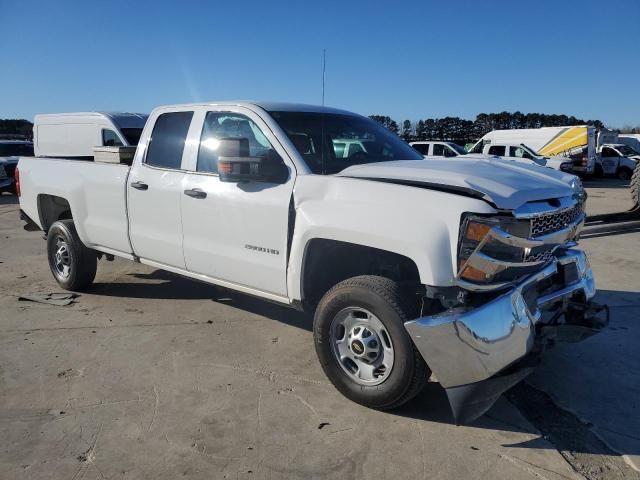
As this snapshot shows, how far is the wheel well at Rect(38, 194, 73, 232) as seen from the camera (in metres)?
6.32

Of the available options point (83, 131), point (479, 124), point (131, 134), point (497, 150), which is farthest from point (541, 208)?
point (479, 124)

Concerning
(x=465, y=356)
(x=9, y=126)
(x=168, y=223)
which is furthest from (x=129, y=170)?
(x=9, y=126)

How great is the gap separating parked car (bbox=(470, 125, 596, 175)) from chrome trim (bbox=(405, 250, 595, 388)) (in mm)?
20722

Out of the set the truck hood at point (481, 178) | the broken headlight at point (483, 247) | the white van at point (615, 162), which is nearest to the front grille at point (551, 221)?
the truck hood at point (481, 178)

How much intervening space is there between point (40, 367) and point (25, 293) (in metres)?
2.33

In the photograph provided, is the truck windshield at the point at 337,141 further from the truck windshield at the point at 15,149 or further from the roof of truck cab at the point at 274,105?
the truck windshield at the point at 15,149

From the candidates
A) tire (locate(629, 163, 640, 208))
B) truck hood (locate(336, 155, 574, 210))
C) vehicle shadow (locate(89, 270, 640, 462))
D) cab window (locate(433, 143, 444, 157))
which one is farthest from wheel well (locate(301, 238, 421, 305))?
cab window (locate(433, 143, 444, 157))

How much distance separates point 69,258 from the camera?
5949 mm

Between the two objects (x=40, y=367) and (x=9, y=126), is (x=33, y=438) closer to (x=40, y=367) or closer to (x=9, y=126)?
(x=40, y=367)

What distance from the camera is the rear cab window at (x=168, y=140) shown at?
4.65 metres

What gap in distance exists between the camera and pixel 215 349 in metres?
4.43

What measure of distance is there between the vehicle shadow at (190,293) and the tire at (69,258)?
23 cm

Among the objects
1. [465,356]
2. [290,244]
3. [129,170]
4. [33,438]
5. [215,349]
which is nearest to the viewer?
[465,356]

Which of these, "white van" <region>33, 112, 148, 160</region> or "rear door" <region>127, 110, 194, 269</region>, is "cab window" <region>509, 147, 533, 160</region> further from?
"rear door" <region>127, 110, 194, 269</region>
